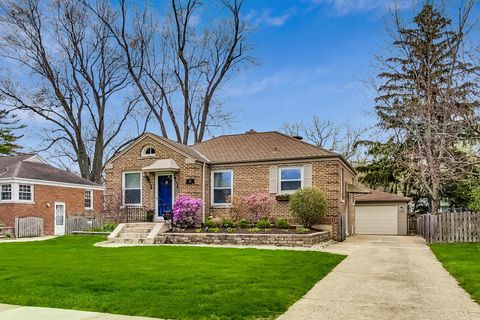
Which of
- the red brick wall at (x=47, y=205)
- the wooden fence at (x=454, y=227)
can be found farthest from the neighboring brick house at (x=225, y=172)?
the red brick wall at (x=47, y=205)

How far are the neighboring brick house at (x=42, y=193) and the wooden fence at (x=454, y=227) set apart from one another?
17207 mm

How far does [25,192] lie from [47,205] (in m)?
1.76

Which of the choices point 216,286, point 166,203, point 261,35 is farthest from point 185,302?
point 261,35

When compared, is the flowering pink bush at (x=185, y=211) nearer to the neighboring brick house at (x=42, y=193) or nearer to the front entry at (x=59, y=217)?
the neighboring brick house at (x=42, y=193)

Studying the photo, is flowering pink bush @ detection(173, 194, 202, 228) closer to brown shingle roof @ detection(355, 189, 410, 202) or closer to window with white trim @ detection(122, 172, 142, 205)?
window with white trim @ detection(122, 172, 142, 205)

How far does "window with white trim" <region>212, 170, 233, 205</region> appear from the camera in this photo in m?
21.1

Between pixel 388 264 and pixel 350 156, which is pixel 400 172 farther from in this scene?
pixel 388 264

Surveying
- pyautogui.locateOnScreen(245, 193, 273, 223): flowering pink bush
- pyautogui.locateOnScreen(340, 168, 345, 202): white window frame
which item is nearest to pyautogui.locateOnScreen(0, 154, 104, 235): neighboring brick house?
pyautogui.locateOnScreen(245, 193, 273, 223): flowering pink bush

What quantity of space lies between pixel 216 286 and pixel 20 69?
35586mm

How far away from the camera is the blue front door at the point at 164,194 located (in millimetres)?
21453

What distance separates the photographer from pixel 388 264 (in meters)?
11.6

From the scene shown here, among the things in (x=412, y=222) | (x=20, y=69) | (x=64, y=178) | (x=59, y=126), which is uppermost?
(x=20, y=69)

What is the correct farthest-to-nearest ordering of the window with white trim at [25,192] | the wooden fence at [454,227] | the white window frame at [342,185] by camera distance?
the window with white trim at [25,192] → the white window frame at [342,185] → the wooden fence at [454,227]

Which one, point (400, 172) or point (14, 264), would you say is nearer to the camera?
point (14, 264)
